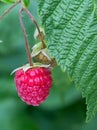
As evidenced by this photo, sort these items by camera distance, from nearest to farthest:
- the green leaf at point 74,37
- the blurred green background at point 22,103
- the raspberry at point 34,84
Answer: the green leaf at point 74,37
the raspberry at point 34,84
the blurred green background at point 22,103

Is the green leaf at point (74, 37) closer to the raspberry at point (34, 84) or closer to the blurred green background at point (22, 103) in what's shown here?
the raspberry at point (34, 84)

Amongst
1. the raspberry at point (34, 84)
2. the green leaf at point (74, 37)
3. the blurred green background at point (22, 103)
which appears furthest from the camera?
the blurred green background at point (22, 103)

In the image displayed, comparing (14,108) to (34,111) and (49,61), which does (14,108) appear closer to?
(34,111)

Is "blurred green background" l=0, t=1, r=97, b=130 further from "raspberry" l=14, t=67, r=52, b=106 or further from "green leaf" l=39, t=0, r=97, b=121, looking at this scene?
"green leaf" l=39, t=0, r=97, b=121

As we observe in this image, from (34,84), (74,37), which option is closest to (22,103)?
(34,84)

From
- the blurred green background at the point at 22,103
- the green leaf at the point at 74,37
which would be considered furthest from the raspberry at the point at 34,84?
the blurred green background at the point at 22,103

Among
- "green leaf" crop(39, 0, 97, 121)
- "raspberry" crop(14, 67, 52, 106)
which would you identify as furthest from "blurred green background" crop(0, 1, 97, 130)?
"green leaf" crop(39, 0, 97, 121)

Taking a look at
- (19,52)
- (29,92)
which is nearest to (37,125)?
(19,52)

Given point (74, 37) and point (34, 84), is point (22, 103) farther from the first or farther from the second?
point (74, 37)
